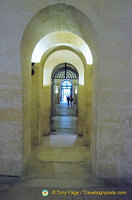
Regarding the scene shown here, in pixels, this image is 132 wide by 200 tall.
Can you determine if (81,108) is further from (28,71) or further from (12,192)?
(12,192)

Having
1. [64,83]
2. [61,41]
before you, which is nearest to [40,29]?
[61,41]

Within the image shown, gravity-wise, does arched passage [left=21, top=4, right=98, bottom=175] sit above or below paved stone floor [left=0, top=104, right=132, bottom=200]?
above

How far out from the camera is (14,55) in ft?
14.0

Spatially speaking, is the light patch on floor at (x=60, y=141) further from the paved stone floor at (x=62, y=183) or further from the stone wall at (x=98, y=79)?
the stone wall at (x=98, y=79)

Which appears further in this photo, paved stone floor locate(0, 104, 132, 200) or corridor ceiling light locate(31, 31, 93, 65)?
corridor ceiling light locate(31, 31, 93, 65)

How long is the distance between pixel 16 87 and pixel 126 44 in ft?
10.9

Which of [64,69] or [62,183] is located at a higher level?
[64,69]

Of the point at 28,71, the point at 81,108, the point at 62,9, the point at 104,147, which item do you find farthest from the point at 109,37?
the point at 81,108

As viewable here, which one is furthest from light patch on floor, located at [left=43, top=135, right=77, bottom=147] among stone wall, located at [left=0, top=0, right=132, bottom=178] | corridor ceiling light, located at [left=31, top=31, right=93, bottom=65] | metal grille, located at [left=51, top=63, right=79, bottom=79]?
metal grille, located at [left=51, top=63, right=79, bottom=79]

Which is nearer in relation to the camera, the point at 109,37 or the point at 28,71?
the point at 109,37

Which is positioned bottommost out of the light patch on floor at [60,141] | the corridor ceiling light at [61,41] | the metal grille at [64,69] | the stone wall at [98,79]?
the light patch on floor at [60,141]

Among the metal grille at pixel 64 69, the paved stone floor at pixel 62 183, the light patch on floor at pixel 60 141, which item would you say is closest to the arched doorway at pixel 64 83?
the metal grille at pixel 64 69

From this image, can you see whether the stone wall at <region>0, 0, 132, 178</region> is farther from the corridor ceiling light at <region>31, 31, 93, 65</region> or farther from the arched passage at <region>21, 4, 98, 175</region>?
the corridor ceiling light at <region>31, 31, 93, 65</region>

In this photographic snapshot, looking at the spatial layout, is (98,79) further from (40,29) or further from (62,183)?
(62,183)
